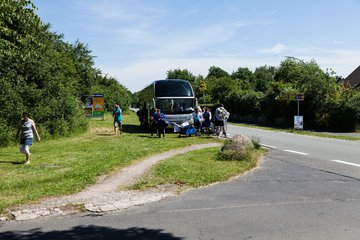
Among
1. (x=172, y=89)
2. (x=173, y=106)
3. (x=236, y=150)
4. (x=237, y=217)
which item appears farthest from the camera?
(x=172, y=89)

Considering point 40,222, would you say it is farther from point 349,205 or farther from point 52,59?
point 52,59

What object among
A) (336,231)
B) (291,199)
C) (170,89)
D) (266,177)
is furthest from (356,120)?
(336,231)

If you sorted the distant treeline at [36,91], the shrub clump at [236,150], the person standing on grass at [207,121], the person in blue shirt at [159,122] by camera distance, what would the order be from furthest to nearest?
the person standing on grass at [207,121] < the person in blue shirt at [159,122] < the distant treeline at [36,91] < the shrub clump at [236,150]

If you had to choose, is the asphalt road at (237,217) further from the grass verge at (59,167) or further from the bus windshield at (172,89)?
the bus windshield at (172,89)

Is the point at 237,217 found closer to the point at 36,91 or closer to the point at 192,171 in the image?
the point at 192,171

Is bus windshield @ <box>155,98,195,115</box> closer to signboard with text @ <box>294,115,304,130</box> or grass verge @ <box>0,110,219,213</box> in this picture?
grass verge @ <box>0,110,219,213</box>

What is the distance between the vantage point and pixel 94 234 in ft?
18.8

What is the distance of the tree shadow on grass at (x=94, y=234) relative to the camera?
5543 mm

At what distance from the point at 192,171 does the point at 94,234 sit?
4743mm

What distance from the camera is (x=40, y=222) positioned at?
6410 mm

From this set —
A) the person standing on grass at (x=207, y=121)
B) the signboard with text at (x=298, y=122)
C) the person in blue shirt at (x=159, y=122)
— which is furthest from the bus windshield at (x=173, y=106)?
the signboard with text at (x=298, y=122)

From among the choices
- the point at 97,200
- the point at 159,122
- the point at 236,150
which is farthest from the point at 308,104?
the point at 97,200

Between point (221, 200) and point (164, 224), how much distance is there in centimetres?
176

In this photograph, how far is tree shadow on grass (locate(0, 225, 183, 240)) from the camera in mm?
5543
